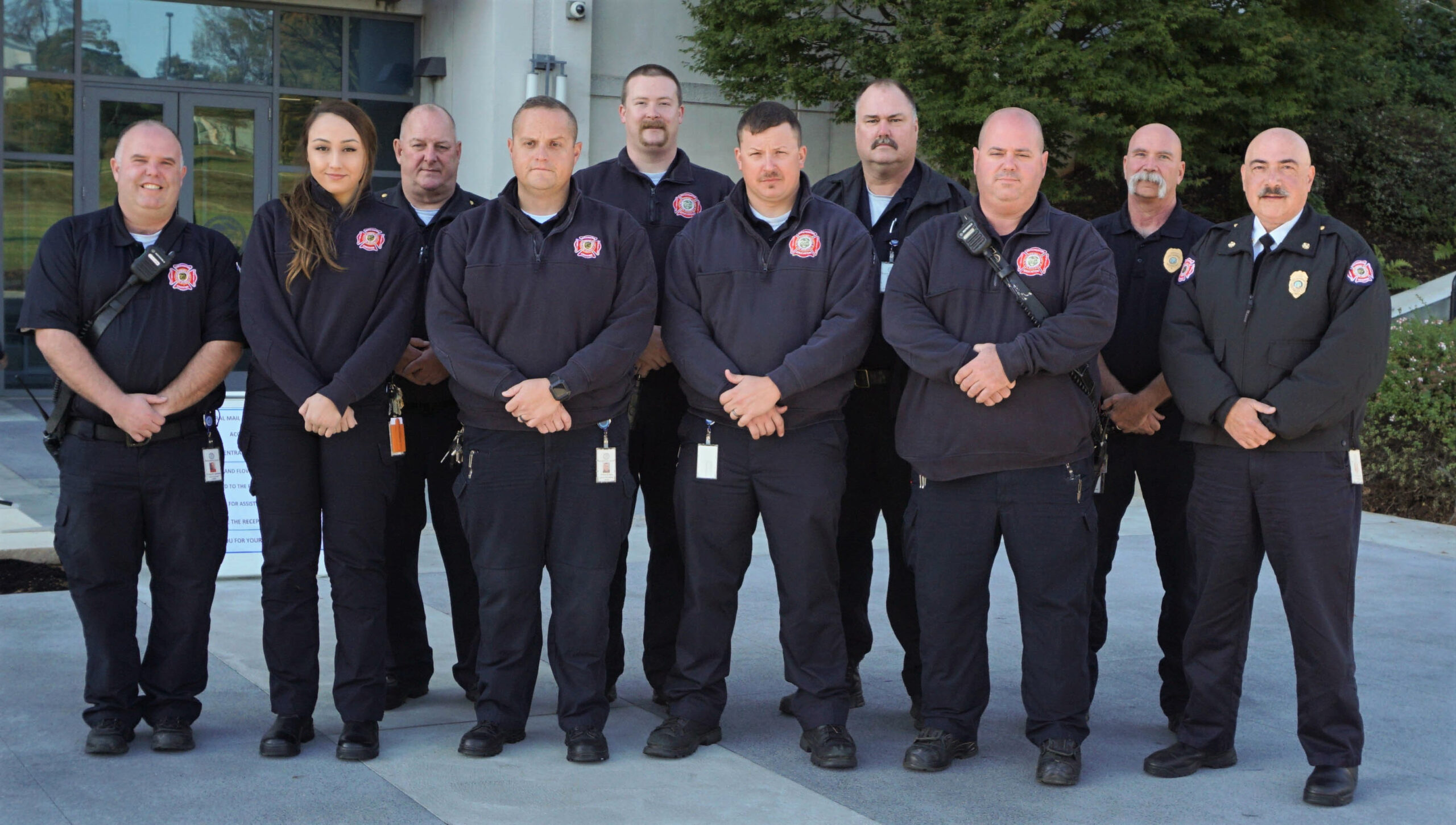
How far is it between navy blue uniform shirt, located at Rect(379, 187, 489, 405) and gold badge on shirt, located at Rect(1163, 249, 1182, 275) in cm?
243

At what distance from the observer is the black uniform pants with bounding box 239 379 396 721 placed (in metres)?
4.40

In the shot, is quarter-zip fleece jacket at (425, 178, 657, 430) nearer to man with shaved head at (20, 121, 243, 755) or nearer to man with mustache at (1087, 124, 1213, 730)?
man with shaved head at (20, 121, 243, 755)

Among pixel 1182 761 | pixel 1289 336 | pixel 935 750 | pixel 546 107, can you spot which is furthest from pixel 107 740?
pixel 1289 336

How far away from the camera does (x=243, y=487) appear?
7.05m

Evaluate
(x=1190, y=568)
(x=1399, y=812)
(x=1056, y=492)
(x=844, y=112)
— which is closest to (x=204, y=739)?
(x=1056, y=492)

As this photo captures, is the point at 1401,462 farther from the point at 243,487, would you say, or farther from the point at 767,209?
the point at 243,487

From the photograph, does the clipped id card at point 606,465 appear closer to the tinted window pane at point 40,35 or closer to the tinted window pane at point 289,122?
the tinted window pane at point 289,122

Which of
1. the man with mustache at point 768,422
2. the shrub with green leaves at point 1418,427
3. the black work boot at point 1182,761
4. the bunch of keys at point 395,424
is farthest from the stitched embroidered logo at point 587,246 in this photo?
the shrub with green leaves at point 1418,427

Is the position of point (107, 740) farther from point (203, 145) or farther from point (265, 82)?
point (265, 82)

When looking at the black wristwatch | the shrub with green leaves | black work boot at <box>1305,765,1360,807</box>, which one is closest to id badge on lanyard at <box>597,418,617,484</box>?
the black wristwatch

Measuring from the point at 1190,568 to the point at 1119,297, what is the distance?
1.01 meters

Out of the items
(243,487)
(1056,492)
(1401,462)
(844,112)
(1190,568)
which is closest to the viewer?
(1056,492)

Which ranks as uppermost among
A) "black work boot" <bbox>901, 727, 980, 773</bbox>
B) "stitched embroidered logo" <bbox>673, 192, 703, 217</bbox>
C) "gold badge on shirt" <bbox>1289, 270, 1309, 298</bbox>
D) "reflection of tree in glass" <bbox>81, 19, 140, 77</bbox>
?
"reflection of tree in glass" <bbox>81, 19, 140, 77</bbox>

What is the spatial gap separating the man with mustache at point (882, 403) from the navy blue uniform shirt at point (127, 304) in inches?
85.9
